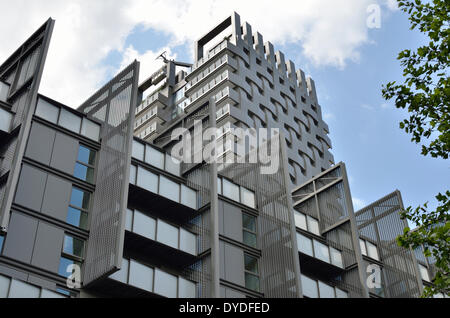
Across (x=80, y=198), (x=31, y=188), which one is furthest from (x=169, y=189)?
(x=31, y=188)

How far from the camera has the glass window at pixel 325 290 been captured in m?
32.1

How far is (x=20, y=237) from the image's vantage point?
23.5 meters

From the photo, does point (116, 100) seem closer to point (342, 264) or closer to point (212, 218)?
point (212, 218)

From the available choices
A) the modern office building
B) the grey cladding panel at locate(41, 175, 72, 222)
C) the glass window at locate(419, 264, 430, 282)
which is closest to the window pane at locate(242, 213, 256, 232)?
the modern office building

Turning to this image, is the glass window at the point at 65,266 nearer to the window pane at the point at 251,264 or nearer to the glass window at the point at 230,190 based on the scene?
the window pane at the point at 251,264

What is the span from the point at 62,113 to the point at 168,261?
28.9 feet

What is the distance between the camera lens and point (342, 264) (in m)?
35.1

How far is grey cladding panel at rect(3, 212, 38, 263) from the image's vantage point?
2292cm

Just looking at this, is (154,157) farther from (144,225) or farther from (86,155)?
(144,225)

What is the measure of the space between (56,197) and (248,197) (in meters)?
11.8

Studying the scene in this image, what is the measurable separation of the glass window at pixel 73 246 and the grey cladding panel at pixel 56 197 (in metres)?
0.90

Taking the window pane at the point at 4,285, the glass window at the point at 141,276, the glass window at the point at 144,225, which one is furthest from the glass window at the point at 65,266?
the glass window at the point at 144,225
